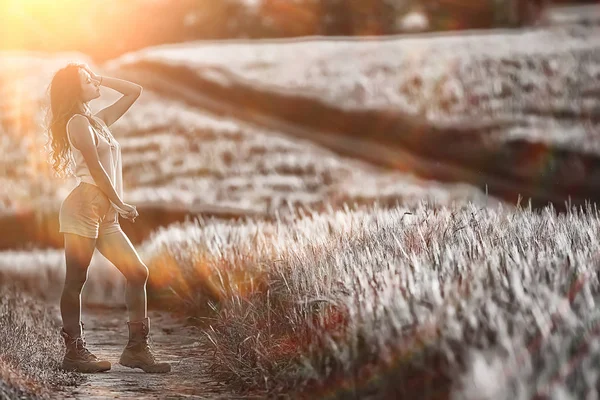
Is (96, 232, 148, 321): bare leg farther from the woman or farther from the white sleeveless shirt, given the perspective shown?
the white sleeveless shirt

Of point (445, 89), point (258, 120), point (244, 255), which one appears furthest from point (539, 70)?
point (244, 255)

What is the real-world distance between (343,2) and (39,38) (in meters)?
8.30

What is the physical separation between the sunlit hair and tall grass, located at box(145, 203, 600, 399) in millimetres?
1408

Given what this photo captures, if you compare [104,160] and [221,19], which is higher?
[221,19]

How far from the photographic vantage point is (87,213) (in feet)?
16.5

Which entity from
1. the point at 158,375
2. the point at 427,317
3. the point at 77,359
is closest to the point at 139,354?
the point at 158,375

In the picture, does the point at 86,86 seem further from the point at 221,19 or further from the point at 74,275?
the point at 221,19

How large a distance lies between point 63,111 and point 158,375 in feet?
5.67

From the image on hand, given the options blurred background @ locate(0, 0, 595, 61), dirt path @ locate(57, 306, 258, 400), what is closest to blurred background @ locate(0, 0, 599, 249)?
blurred background @ locate(0, 0, 595, 61)

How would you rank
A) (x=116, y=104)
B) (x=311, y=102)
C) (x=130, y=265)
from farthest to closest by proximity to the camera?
(x=311, y=102)
(x=116, y=104)
(x=130, y=265)

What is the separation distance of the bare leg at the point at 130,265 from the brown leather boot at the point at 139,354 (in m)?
0.06

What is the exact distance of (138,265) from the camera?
5113 mm

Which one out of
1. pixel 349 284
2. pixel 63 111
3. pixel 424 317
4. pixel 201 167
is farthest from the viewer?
pixel 201 167

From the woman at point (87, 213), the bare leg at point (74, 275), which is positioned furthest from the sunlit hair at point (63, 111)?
the bare leg at point (74, 275)
